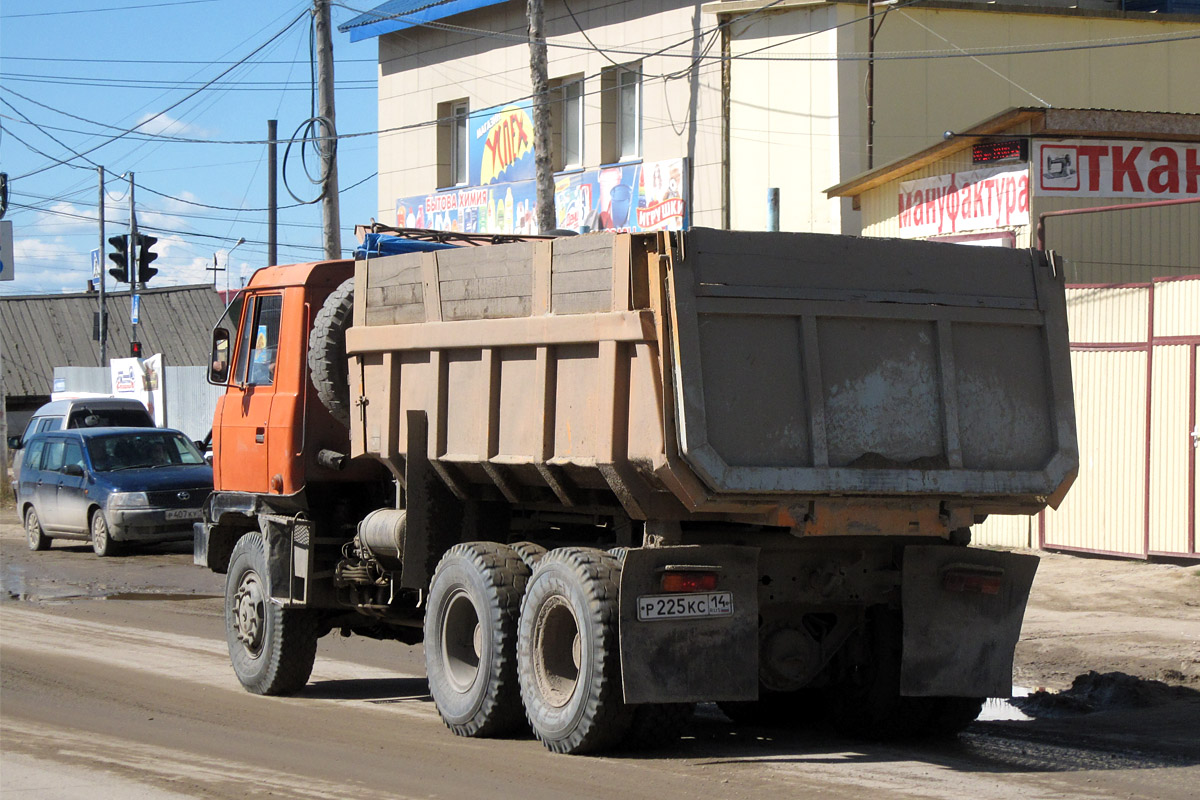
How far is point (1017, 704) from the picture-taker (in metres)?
9.53

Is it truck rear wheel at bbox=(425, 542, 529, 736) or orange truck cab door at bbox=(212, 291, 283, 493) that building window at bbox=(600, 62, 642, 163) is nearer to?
orange truck cab door at bbox=(212, 291, 283, 493)

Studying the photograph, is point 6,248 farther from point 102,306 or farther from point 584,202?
point 102,306

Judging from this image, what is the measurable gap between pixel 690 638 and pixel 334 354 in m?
3.51

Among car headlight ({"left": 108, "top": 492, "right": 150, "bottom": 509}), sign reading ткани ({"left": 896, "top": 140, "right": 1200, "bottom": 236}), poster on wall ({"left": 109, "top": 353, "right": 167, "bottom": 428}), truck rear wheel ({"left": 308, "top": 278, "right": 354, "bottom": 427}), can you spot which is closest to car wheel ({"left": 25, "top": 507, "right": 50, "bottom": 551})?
car headlight ({"left": 108, "top": 492, "right": 150, "bottom": 509})

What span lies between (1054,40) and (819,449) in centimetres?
1966

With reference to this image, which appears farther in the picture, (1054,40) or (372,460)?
(1054,40)

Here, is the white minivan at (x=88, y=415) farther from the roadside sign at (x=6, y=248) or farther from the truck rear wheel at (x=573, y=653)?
the truck rear wheel at (x=573, y=653)

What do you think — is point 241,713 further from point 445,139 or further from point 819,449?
point 445,139

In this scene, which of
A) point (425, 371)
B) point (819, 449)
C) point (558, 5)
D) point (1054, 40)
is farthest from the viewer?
point (558, 5)

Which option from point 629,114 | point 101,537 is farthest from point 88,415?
point 629,114

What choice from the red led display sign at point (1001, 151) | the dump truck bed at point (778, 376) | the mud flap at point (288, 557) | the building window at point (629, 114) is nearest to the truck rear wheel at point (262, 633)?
the mud flap at point (288, 557)

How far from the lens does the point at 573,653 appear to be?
24.6ft

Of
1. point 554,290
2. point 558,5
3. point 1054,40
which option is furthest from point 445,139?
point 554,290

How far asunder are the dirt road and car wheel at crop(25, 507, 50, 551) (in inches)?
371
